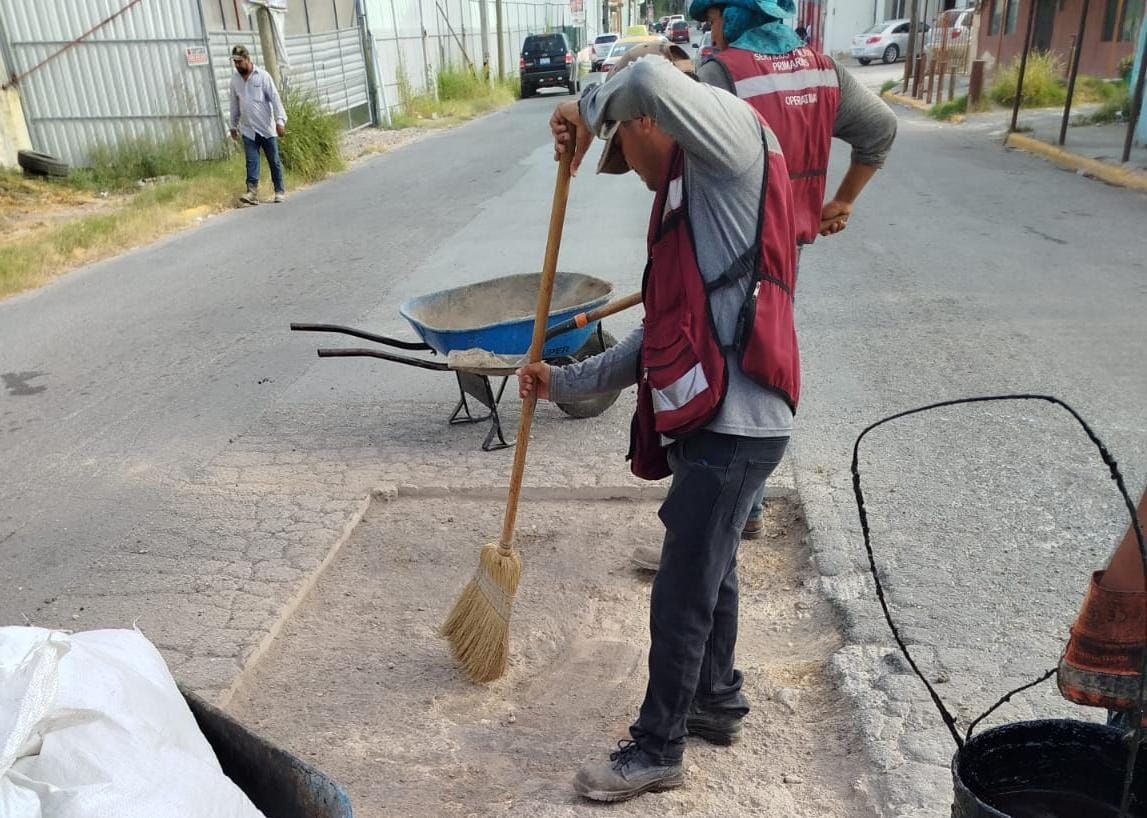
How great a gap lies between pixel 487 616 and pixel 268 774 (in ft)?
4.00

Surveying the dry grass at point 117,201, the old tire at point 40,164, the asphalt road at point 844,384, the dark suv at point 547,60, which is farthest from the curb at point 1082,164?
the dark suv at point 547,60

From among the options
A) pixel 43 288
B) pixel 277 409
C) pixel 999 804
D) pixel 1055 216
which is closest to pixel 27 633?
pixel 999 804

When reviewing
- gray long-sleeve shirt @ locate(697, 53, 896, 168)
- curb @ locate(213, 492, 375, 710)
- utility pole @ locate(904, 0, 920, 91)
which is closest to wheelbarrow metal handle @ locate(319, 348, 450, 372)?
curb @ locate(213, 492, 375, 710)

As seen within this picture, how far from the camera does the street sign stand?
15.7 meters

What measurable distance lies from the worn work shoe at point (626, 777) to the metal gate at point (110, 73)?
1550 cm

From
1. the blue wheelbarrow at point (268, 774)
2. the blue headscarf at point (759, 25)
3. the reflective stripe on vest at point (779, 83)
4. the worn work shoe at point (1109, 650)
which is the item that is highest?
the blue headscarf at point (759, 25)

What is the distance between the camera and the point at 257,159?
13812mm

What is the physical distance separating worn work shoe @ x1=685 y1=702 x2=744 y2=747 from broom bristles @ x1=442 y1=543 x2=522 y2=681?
2.24 feet

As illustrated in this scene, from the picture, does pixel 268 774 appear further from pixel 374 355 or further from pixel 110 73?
pixel 110 73

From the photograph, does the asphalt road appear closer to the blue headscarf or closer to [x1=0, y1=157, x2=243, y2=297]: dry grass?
[x1=0, y1=157, x2=243, y2=297]: dry grass

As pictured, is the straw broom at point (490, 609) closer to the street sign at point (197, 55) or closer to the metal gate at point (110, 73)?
the street sign at point (197, 55)

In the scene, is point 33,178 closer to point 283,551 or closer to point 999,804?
point 283,551

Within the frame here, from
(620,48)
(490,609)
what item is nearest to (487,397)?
(490,609)

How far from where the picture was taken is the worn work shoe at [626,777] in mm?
2713
